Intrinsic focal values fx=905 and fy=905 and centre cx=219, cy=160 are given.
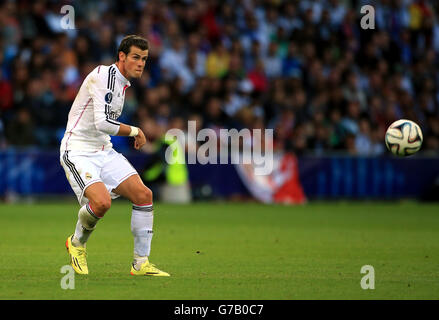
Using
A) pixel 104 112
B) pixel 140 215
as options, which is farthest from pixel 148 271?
pixel 104 112

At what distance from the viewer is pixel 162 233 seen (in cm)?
1419

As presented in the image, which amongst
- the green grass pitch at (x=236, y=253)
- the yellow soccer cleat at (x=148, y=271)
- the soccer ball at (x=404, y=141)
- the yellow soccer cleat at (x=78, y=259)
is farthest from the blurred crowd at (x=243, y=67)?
the yellow soccer cleat at (x=148, y=271)

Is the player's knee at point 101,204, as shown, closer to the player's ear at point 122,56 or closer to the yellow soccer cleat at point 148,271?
the yellow soccer cleat at point 148,271

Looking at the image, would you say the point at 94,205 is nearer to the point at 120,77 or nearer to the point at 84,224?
the point at 84,224

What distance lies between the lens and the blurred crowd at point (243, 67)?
20.9 m

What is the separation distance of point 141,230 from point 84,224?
0.63 m

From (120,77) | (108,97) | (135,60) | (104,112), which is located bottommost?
(104,112)

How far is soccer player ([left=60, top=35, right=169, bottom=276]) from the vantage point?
351 inches

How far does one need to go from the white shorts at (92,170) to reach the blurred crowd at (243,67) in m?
11.3

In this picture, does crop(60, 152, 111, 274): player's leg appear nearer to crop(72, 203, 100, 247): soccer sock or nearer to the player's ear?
crop(72, 203, 100, 247): soccer sock

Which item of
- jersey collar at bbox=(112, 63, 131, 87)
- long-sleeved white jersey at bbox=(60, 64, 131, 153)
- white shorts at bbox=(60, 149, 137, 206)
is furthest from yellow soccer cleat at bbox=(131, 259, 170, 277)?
jersey collar at bbox=(112, 63, 131, 87)

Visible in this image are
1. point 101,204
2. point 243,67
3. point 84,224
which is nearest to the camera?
point 101,204

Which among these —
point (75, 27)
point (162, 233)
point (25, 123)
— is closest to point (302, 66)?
point (75, 27)

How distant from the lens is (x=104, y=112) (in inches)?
351
